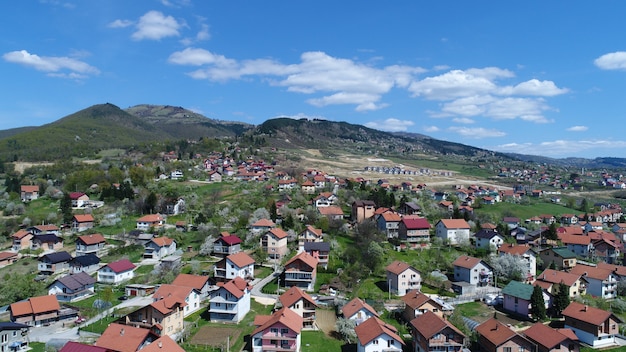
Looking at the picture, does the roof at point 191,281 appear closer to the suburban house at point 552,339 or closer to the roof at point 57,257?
the roof at point 57,257

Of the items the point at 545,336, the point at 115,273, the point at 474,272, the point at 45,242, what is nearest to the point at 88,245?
the point at 45,242

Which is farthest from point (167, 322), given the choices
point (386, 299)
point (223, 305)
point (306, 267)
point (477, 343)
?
point (477, 343)

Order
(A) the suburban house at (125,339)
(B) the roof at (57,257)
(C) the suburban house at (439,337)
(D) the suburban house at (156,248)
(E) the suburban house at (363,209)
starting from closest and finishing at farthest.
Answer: (A) the suburban house at (125,339) → (C) the suburban house at (439,337) → (B) the roof at (57,257) → (D) the suburban house at (156,248) → (E) the suburban house at (363,209)

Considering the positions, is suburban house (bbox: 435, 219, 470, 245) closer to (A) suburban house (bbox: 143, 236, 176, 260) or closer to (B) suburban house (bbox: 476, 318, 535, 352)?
(B) suburban house (bbox: 476, 318, 535, 352)


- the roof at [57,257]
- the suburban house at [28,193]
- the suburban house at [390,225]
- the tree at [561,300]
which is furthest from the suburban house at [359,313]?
the suburban house at [28,193]

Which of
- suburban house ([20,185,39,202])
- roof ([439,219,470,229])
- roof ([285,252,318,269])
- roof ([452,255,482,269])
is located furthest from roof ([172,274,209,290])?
suburban house ([20,185,39,202])
